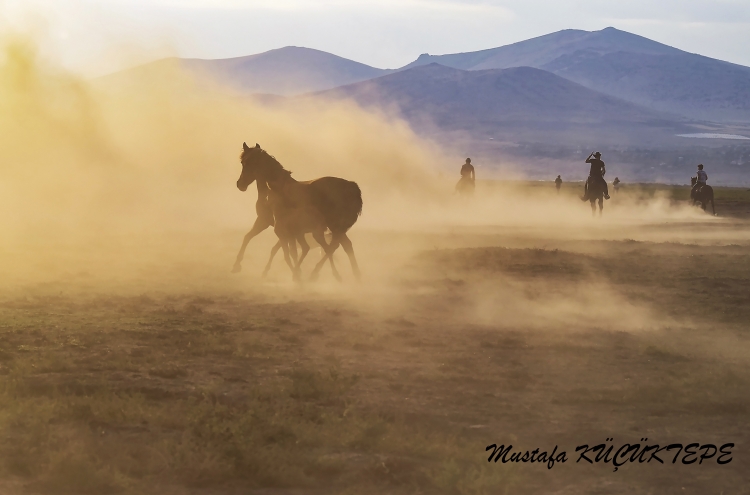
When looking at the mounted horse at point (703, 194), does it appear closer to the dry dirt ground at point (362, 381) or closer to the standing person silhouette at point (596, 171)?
the standing person silhouette at point (596, 171)

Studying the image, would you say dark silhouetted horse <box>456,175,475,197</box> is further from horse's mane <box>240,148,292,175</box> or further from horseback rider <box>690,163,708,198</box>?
horse's mane <box>240,148,292,175</box>

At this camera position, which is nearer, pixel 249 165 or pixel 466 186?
pixel 249 165

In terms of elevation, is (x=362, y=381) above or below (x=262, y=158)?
below

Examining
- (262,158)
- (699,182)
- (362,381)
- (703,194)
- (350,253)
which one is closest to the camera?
(362,381)

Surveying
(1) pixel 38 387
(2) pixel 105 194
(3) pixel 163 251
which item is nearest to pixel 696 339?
(1) pixel 38 387

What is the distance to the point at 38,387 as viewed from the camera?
923 centimetres

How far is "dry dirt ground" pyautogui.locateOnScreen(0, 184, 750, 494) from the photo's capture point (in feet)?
23.2

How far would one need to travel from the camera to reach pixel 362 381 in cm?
1003

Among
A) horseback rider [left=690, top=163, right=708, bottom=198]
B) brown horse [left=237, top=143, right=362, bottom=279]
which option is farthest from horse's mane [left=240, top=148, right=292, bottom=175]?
horseback rider [left=690, top=163, right=708, bottom=198]

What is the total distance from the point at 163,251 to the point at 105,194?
65.4 ft

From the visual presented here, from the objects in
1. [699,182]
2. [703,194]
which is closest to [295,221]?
[699,182]

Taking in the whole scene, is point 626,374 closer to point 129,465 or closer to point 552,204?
point 129,465

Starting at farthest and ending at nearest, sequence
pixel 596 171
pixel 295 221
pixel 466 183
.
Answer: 1. pixel 466 183
2. pixel 596 171
3. pixel 295 221

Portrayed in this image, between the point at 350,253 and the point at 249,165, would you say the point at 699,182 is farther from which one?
the point at 249,165
